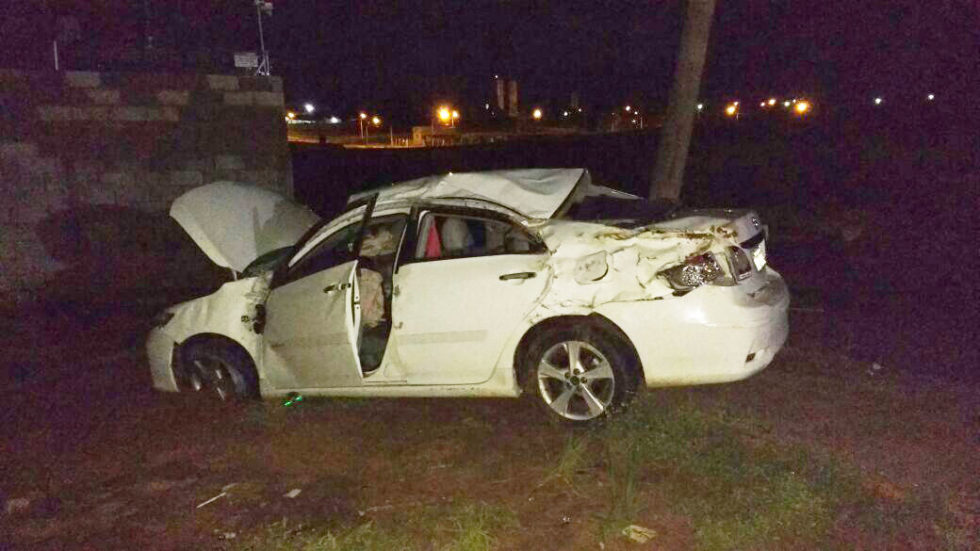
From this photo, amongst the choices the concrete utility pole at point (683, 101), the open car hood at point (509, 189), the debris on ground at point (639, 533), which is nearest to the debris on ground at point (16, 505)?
the open car hood at point (509, 189)

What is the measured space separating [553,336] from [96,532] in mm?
2705

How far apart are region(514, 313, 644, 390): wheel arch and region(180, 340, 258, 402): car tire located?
2.12 meters

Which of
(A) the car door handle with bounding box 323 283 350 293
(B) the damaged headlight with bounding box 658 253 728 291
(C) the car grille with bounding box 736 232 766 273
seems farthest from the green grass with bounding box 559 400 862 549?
(A) the car door handle with bounding box 323 283 350 293

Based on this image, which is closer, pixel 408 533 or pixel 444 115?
pixel 408 533

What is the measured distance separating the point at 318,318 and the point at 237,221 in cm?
139

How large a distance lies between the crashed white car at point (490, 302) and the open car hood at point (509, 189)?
0.5 inches

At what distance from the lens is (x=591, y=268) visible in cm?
482

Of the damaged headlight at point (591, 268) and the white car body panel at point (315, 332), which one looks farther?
the white car body panel at point (315, 332)

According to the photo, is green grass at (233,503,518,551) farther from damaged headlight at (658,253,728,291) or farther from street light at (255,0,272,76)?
street light at (255,0,272,76)

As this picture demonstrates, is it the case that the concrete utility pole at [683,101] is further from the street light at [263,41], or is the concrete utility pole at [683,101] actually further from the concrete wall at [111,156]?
the street light at [263,41]

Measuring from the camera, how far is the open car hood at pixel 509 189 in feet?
16.9

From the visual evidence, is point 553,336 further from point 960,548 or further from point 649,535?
point 960,548

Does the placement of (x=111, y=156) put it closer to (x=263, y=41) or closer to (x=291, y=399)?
(x=263, y=41)

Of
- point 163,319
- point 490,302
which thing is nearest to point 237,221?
point 163,319
